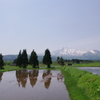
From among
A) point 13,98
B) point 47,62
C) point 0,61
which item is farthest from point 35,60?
point 13,98

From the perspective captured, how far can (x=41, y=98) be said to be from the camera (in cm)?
1257

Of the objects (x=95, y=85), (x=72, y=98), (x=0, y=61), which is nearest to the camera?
(x=72, y=98)

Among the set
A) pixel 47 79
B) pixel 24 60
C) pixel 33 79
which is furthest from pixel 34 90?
pixel 24 60

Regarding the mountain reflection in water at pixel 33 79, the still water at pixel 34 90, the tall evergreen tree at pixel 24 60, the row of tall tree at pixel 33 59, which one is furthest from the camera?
the tall evergreen tree at pixel 24 60

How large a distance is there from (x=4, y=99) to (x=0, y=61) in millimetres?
48472

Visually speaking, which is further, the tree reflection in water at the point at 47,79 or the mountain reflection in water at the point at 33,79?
the mountain reflection in water at the point at 33,79

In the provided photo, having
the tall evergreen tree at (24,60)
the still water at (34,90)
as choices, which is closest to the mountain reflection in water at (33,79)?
the still water at (34,90)

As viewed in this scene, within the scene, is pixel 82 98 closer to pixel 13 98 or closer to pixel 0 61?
pixel 13 98

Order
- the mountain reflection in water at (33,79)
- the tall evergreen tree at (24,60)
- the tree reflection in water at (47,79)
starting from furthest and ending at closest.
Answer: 1. the tall evergreen tree at (24,60)
2. the mountain reflection in water at (33,79)
3. the tree reflection in water at (47,79)

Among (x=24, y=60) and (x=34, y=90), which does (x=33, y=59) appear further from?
(x=34, y=90)

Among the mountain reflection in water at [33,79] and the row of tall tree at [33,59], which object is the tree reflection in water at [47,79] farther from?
the row of tall tree at [33,59]

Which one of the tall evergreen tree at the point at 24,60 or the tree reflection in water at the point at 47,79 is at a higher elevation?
the tall evergreen tree at the point at 24,60

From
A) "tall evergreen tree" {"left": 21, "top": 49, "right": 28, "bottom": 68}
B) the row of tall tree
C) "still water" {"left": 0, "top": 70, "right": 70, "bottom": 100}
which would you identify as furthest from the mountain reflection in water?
"tall evergreen tree" {"left": 21, "top": 49, "right": 28, "bottom": 68}

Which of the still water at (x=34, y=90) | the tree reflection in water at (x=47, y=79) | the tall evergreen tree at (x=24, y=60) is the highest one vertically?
the tall evergreen tree at (x=24, y=60)
